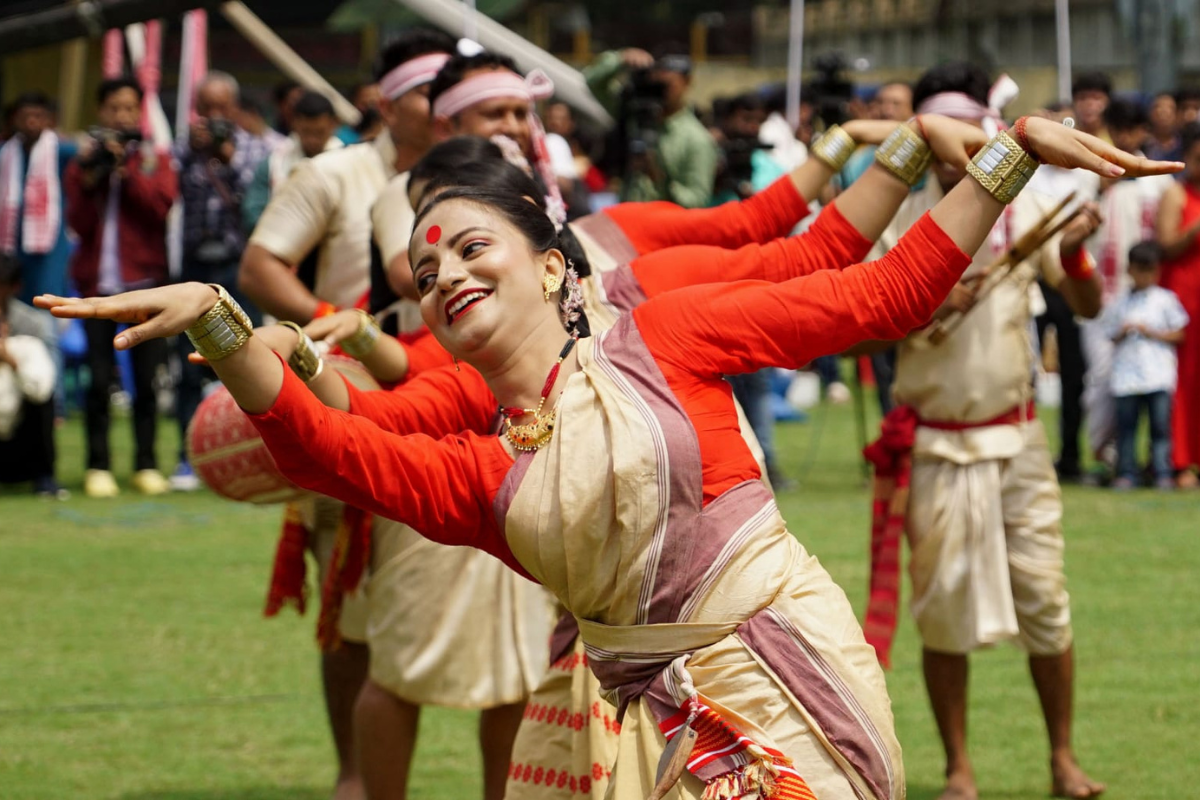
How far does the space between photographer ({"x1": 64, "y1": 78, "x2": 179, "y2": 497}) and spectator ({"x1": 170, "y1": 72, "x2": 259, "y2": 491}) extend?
181 millimetres

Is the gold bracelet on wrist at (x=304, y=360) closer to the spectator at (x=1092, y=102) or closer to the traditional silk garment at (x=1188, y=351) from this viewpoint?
the traditional silk garment at (x=1188, y=351)

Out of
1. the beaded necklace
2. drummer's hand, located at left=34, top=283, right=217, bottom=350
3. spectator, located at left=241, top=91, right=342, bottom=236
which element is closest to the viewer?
drummer's hand, located at left=34, top=283, right=217, bottom=350

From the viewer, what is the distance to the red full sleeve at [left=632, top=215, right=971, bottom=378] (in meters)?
2.89

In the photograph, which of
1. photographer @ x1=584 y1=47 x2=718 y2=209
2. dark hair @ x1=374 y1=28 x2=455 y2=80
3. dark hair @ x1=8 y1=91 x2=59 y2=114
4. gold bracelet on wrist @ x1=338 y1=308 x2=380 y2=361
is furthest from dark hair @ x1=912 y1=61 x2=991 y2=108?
dark hair @ x1=8 y1=91 x2=59 y2=114

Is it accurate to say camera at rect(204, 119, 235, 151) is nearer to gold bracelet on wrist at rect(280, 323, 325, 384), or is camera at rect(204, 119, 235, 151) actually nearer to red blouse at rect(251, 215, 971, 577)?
gold bracelet on wrist at rect(280, 323, 325, 384)

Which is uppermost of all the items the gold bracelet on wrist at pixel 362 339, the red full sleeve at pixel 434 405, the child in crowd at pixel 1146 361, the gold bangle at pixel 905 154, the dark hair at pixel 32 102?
the dark hair at pixel 32 102

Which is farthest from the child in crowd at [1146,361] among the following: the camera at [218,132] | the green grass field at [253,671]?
the camera at [218,132]

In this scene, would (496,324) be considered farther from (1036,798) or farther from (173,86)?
(173,86)

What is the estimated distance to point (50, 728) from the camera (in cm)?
555

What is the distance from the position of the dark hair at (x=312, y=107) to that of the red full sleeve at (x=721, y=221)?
6.06 m

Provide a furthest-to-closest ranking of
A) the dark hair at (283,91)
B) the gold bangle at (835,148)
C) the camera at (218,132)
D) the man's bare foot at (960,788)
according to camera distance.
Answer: the dark hair at (283,91) < the camera at (218,132) < the man's bare foot at (960,788) < the gold bangle at (835,148)

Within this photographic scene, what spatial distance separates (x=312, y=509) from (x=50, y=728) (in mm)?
1332

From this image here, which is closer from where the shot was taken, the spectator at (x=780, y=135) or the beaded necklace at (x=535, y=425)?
the beaded necklace at (x=535, y=425)

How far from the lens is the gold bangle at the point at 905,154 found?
3568 millimetres
